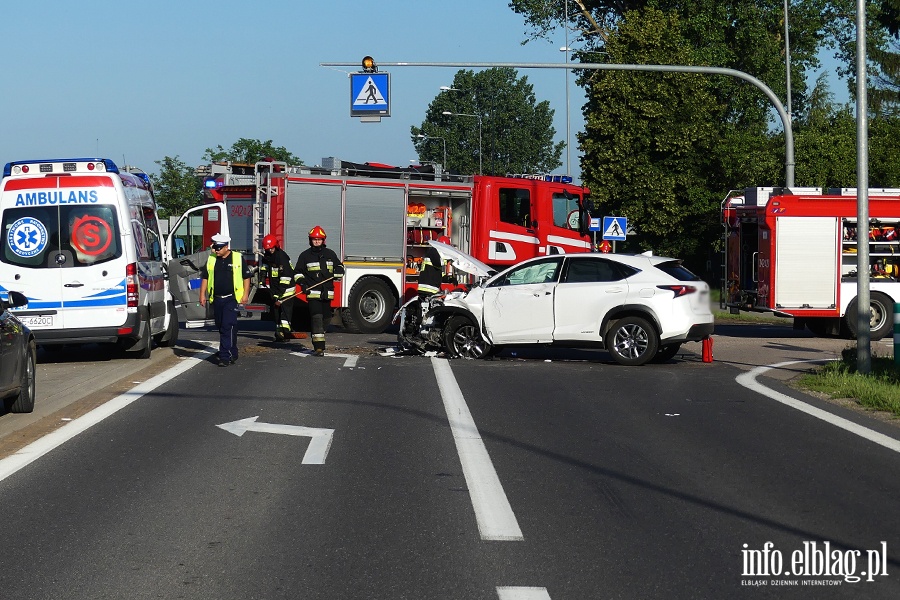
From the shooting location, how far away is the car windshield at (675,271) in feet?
57.7

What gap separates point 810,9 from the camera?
151 feet

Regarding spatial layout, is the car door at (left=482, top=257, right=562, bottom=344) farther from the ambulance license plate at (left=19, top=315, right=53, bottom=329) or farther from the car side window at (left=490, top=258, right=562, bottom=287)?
the ambulance license plate at (left=19, top=315, right=53, bottom=329)

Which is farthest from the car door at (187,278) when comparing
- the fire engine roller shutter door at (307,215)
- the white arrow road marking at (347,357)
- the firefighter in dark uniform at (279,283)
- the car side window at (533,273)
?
the car side window at (533,273)

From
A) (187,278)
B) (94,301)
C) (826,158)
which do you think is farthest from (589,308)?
(826,158)

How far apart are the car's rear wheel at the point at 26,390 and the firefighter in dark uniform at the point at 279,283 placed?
875 cm

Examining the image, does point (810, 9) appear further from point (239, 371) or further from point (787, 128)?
point (239, 371)

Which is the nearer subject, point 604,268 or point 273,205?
point 604,268

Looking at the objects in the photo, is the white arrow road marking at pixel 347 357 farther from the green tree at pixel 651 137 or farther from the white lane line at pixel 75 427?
the green tree at pixel 651 137

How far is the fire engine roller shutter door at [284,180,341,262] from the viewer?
78.0 feet

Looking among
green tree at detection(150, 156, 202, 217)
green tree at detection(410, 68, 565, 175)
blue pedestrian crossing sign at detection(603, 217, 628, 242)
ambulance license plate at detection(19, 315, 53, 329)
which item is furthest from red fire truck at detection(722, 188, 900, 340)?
green tree at detection(410, 68, 565, 175)

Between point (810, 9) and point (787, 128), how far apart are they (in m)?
25.7

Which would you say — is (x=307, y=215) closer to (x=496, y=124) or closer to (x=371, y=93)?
(x=371, y=93)

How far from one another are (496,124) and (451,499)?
11264 cm

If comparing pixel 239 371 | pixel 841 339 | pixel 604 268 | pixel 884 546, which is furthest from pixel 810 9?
pixel 884 546
